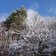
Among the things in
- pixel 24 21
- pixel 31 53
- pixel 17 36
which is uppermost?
pixel 24 21

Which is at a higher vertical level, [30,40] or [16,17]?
[16,17]

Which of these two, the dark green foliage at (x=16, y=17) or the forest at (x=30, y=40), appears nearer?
the forest at (x=30, y=40)

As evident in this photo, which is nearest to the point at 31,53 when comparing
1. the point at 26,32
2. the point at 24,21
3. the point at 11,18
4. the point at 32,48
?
the point at 32,48

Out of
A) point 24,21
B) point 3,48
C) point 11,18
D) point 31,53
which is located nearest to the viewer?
point 31,53

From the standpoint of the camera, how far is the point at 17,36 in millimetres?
11688

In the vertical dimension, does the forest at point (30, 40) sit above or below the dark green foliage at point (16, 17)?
below

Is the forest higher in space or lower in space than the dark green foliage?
lower

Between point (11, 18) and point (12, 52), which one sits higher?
point (11, 18)

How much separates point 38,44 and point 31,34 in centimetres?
103

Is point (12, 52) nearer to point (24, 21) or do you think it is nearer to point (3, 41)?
point (3, 41)

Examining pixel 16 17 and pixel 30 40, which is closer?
pixel 30 40

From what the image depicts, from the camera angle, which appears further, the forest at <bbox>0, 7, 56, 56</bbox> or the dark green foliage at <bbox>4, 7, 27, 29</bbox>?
the dark green foliage at <bbox>4, 7, 27, 29</bbox>

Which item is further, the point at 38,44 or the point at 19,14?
the point at 19,14

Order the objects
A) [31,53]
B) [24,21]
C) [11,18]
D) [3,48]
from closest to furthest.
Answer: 1. [31,53]
2. [3,48]
3. [24,21]
4. [11,18]
